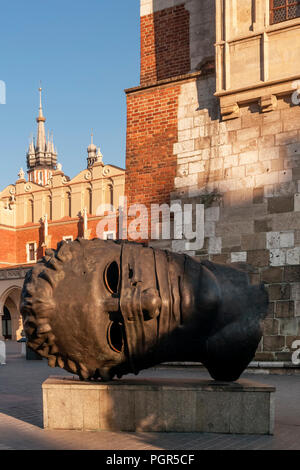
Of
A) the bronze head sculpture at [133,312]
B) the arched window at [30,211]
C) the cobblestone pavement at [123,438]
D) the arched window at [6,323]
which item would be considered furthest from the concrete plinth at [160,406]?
the arched window at [30,211]

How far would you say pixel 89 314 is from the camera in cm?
509

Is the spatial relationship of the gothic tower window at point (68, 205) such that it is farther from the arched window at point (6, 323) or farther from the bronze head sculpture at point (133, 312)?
the bronze head sculpture at point (133, 312)

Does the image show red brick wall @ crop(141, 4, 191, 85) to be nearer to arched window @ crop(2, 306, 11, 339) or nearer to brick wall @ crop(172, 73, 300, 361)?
brick wall @ crop(172, 73, 300, 361)

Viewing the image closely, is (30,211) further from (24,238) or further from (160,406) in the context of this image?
(160,406)

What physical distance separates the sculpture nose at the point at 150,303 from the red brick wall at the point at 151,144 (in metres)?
6.90

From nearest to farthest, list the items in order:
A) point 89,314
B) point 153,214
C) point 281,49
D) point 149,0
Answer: point 89,314
point 281,49
point 153,214
point 149,0

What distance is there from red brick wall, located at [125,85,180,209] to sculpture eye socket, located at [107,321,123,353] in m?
6.59

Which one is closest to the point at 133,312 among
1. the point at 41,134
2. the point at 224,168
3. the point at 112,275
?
the point at 112,275

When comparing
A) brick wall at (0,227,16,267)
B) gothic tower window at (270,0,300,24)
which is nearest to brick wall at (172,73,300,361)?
gothic tower window at (270,0,300,24)

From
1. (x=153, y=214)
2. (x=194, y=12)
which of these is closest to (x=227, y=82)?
(x=194, y=12)

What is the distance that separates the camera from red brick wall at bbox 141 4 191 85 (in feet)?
40.0

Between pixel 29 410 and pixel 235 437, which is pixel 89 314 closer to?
pixel 235 437

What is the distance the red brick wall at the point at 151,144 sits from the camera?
1198cm

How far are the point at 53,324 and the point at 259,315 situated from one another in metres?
2.06
